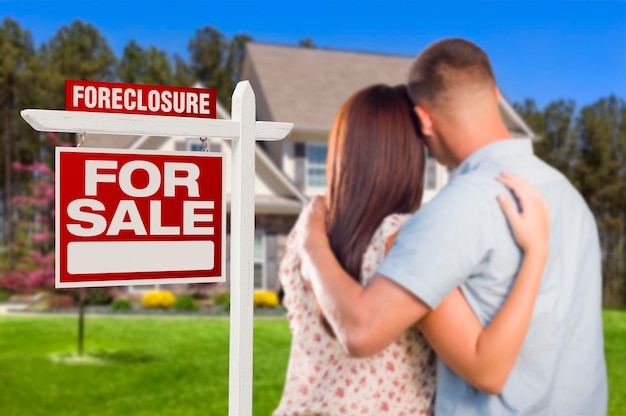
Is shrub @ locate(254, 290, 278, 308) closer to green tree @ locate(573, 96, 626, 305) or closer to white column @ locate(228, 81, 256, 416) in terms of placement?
green tree @ locate(573, 96, 626, 305)

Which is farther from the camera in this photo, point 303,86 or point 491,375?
point 303,86

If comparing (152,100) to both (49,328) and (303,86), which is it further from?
(303,86)

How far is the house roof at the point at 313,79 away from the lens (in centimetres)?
1527

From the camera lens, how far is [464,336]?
199 centimetres

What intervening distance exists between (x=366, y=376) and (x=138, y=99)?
→ 1.01 m

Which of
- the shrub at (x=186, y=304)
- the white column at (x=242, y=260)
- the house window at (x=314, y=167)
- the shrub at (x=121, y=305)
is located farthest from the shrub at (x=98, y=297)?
the white column at (x=242, y=260)

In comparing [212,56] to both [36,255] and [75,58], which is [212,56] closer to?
[75,58]

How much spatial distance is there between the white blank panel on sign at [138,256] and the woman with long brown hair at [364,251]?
2.00 feet

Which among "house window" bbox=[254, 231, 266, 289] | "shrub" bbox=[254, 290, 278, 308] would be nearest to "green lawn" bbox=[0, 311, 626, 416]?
"shrub" bbox=[254, 290, 278, 308]

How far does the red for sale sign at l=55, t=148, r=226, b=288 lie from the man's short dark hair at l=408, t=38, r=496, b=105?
76 centimetres

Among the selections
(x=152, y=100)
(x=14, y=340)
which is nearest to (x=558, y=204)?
(x=152, y=100)

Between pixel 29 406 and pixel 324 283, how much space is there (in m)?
6.80

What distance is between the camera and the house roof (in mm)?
15273

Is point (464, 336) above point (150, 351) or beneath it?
above
